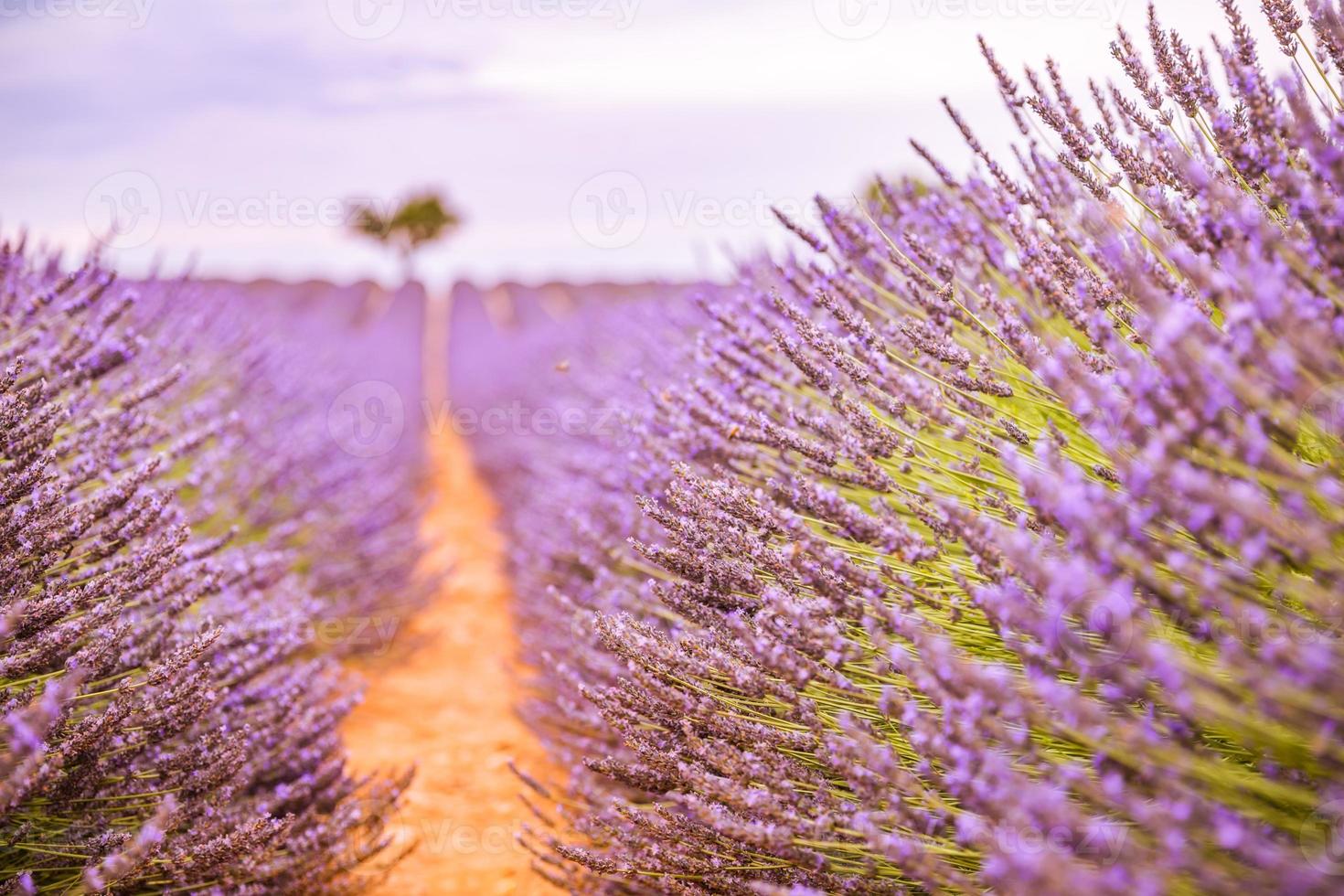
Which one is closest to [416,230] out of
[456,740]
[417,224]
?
[417,224]

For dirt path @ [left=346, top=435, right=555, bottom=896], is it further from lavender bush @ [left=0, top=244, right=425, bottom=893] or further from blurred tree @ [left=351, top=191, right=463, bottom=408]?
blurred tree @ [left=351, top=191, right=463, bottom=408]

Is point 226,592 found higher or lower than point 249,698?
higher

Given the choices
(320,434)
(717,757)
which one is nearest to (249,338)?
(320,434)

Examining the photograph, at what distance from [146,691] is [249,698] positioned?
0.39 meters

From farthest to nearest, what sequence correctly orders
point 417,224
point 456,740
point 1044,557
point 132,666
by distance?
1. point 417,224
2. point 456,740
3. point 132,666
4. point 1044,557

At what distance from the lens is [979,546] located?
1.00 m

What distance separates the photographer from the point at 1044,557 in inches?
42.6

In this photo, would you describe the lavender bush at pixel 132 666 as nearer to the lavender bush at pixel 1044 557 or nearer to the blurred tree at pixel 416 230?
the lavender bush at pixel 1044 557

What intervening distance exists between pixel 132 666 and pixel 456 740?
1714mm

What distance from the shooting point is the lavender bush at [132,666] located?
1.32 m

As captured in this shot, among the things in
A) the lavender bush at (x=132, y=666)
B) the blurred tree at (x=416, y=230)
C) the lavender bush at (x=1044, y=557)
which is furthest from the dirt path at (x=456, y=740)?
the blurred tree at (x=416, y=230)

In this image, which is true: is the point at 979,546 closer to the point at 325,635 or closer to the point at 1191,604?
the point at 1191,604

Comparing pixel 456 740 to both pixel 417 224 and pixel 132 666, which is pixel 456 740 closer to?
pixel 132 666

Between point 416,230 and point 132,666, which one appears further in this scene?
point 416,230
